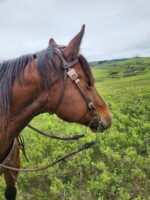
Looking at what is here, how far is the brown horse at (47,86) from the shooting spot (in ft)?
12.0

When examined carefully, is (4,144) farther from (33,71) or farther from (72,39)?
(72,39)

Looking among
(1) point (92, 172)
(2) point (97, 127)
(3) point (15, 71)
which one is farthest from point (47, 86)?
(1) point (92, 172)

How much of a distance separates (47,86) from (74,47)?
1.65 ft

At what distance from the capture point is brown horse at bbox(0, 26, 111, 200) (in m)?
3.67

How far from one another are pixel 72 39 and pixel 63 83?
1.55ft

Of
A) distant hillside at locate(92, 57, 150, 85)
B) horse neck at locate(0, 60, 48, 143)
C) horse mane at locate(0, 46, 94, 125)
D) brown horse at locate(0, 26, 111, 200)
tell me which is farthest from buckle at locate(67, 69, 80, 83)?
distant hillside at locate(92, 57, 150, 85)

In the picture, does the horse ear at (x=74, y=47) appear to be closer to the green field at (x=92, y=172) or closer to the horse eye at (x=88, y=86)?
the horse eye at (x=88, y=86)

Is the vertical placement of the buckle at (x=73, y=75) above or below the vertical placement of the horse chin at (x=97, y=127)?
above

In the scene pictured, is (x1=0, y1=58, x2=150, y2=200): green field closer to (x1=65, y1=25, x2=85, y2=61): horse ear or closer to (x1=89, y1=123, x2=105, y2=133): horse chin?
(x1=89, y1=123, x2=105, y2=133): horse chin

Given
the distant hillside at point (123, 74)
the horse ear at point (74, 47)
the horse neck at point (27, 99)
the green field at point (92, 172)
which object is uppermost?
the horse ear at point (74, 47)

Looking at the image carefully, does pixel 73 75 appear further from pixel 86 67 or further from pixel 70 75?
pixel 86 67

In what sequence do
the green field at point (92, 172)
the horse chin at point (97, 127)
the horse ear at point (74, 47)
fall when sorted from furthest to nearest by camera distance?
1. the green field at point (92, 172)
2. the horse chin at point (97, 127)
3. the horse ear at point (74, 47)

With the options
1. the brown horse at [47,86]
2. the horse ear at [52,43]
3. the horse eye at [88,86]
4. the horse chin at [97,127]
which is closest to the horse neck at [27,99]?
the brown horse at [47,86]

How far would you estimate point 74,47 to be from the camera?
370 centimetres
